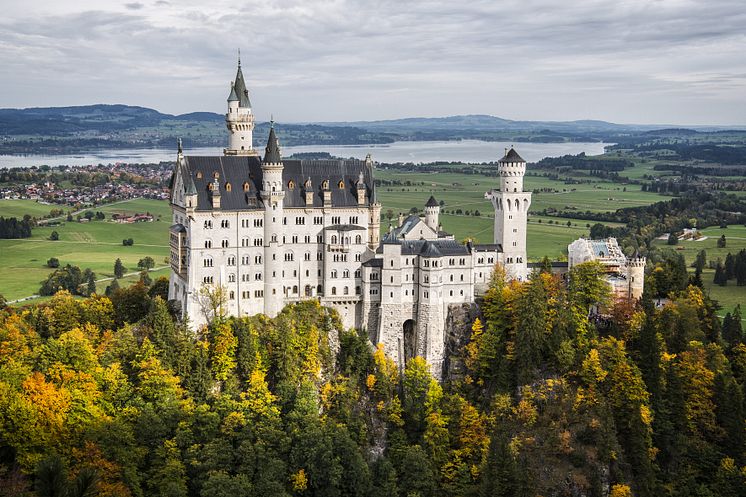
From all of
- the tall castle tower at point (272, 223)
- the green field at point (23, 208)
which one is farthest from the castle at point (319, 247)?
the green field at point (23, 208)

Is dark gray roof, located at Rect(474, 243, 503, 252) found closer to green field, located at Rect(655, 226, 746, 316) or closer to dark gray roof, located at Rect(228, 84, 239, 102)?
dark gray roof, located at Rect(228, 84, 239, 102)

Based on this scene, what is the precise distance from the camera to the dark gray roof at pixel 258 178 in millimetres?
73562

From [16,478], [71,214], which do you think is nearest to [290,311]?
[16,478]

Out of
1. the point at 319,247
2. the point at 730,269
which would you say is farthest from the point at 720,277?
the point at 319,247

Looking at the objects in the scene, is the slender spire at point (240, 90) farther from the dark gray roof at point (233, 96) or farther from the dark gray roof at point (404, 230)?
the dark gray roof at point (404, 230)

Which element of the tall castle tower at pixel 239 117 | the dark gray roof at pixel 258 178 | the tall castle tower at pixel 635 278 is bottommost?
the tall castle tower at pixel 635 278

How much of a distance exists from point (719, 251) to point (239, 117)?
101 m

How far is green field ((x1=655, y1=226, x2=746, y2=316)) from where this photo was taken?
11300 cm

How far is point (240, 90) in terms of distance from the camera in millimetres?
82562

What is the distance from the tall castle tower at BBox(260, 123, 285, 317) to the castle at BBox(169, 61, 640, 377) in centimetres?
9

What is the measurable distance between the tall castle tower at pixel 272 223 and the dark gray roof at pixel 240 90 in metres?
8.48

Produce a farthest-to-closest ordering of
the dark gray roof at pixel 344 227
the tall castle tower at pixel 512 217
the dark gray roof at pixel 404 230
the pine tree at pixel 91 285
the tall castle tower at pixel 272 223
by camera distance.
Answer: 1. the pine tree at pixel 91 285
2. the tall castle tower at pixel 512 217
3. the dark gray roof at pixel 404 230
4. the dark gray roof at pixel 344 227
5. the tall castle tower at pixel 272 223

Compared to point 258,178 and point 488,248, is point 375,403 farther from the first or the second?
point 258,178

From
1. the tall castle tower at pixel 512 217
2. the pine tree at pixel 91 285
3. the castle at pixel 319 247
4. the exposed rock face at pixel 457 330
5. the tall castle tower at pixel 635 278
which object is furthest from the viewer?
the pine tree at pixel 91 285
